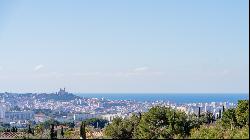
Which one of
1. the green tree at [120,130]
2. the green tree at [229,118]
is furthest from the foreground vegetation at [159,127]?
the green tree at [229,118]

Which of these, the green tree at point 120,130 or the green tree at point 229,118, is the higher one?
the green tree at point 229,118

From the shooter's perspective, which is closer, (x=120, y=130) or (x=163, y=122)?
(x=163, y=122)

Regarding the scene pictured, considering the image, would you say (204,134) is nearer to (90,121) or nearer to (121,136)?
(121,136)

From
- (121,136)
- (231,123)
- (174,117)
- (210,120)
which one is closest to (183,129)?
(174,117)

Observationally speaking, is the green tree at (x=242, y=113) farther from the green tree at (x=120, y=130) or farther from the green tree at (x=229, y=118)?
the green tree at (x=120, y=130)

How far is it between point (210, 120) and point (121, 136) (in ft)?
86.6

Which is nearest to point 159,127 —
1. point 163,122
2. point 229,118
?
point 163,122

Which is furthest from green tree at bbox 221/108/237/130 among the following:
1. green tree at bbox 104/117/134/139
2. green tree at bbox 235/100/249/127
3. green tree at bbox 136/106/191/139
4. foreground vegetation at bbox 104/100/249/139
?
green tree at bbox 104/117/134/139

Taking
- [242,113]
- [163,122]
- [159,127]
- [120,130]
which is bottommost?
[120,130]

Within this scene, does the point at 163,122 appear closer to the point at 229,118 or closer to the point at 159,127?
the point at 159,127

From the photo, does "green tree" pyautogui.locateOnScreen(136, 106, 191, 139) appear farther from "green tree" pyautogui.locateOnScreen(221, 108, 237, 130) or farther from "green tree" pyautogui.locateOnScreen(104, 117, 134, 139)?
"green tree" pyautogui.locateOnScreen(221, 108, 237, 130)

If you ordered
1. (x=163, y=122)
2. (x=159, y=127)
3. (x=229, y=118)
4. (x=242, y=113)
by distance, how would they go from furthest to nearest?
(x=229, y=118) < (x=242, y=113) < (x=163, y=122) < (x=159, y=127)

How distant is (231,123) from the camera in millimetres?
40875

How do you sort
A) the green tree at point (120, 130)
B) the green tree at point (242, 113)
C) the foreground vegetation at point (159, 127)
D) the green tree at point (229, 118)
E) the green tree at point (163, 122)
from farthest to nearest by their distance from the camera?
the green tree at point (229, 118)
the green tree at point (242, 113)
the green tree at point (120, 130)
the green tree at point (163, 122)
the foreground vegetation at point (159, 127)
